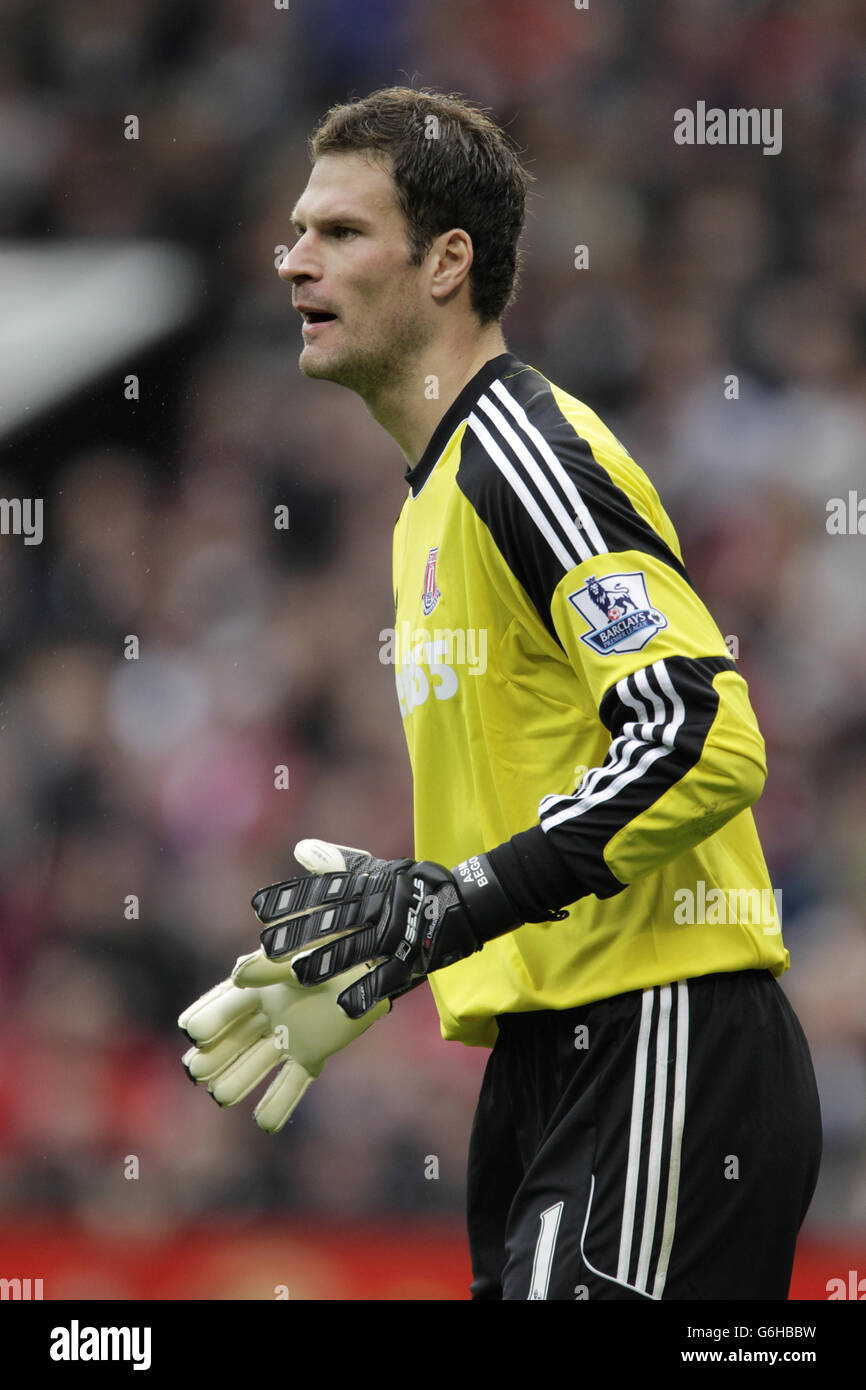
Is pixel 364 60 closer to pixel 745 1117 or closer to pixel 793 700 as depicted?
pixel 793 700

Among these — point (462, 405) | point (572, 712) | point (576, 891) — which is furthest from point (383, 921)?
point (462, 405)

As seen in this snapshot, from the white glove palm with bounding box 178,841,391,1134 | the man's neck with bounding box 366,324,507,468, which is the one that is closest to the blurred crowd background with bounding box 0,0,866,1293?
the white glove palm with bounding box 178,841,391,1134

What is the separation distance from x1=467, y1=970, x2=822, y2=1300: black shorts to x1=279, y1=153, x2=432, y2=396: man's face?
3.28 ft

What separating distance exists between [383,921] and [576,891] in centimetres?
24

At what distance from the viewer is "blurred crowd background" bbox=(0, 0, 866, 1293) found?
473 centimetres

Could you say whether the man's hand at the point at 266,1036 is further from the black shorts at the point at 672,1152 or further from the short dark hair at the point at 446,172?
the short dark hair at the point at 446,172

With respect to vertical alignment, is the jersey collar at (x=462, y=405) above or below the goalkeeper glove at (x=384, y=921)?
above

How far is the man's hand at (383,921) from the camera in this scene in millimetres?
1973

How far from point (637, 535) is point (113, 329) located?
4.00 m

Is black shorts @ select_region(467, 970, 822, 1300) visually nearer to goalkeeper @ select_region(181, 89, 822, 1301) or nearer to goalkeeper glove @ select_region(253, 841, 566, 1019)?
goalkeeper @ select_region(181, 89, 822, 1301)

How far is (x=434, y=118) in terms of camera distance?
8.31 ft

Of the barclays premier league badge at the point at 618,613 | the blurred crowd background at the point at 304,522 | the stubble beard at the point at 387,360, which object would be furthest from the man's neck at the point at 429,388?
the blurred crowd background at the point at 304,522

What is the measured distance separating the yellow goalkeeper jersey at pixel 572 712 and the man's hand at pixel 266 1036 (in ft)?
0.71

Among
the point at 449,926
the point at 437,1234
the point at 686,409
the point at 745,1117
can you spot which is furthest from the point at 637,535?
the point at 686,409
